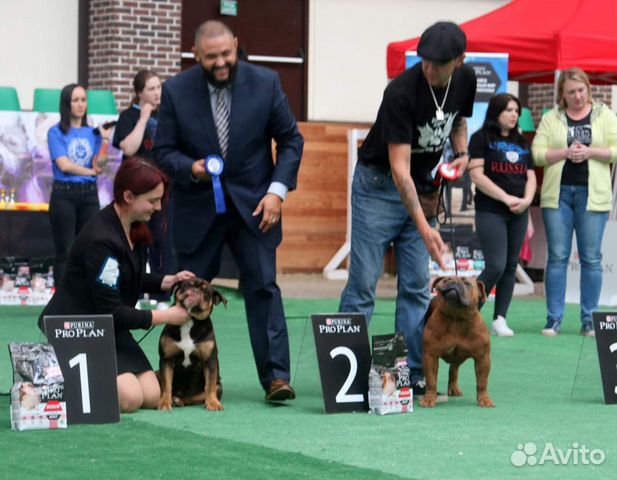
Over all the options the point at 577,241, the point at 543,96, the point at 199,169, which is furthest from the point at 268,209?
the point at 543,96

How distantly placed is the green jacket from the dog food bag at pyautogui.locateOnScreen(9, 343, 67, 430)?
5202 mm

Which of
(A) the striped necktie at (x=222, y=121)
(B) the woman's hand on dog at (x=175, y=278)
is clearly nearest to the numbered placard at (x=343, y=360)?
(B) the woman's hand on dog at (x=175, y=278)

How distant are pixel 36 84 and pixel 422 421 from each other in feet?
35.2

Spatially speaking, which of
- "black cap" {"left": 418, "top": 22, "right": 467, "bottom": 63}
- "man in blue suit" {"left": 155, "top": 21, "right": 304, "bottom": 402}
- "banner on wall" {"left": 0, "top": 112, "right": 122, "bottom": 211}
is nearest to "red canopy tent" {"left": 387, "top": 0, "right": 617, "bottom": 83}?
"banner on wall" {"left": 0, "top": 112, "right": 122, "bottom": 211}

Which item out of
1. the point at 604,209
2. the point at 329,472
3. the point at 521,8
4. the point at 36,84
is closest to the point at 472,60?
the point at 521,8

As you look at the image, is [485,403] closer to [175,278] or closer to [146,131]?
[175,278]

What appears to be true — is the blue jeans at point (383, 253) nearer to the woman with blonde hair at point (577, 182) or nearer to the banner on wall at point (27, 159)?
the woman with blonde hair at point (577, 182)

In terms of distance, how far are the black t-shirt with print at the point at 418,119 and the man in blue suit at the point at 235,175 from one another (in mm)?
410

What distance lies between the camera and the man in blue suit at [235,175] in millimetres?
6824

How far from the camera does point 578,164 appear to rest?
406 inches

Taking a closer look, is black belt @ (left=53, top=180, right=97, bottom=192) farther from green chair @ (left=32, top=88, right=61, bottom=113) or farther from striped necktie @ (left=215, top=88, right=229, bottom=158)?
striped necktie @ (left=215, top=88, right=229, bottom=158)

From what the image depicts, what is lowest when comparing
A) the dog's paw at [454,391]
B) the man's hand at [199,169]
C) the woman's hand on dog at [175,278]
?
the dog's paw at [454,391]

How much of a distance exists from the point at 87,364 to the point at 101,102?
8.31 meters

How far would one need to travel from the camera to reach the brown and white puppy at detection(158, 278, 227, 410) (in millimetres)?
6477
